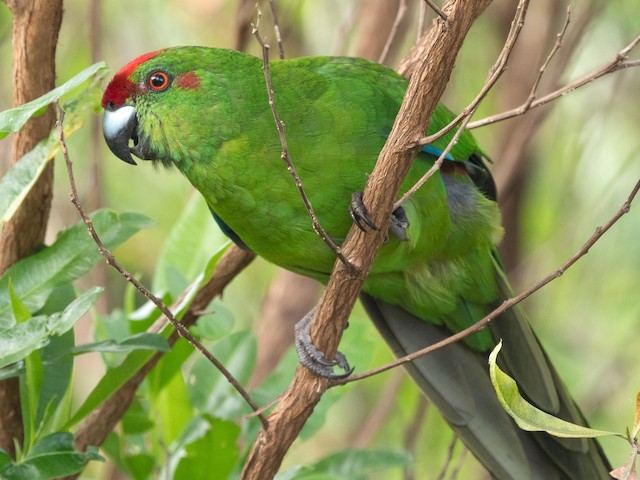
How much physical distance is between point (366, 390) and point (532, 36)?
1.81 meters

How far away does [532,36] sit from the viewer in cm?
363

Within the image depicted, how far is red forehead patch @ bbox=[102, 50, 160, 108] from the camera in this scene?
80.8 inches

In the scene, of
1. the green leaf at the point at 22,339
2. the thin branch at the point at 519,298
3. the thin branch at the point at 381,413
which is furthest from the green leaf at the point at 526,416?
the thin branch at the point at 381,413

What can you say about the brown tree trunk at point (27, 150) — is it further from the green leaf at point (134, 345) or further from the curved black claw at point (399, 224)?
the curved black claw at point (399, 224)

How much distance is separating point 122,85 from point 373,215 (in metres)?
0.74

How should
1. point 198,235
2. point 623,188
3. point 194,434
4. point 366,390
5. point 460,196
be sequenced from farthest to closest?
1. point 366,390
2. point 623,188
3. point 198,235
4. point 460,196
5. point 194,434

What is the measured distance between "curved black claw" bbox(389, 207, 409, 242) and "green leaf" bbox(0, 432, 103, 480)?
82 centimetres

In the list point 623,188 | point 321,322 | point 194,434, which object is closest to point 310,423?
point 194,434

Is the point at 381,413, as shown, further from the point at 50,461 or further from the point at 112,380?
the point at 50,461

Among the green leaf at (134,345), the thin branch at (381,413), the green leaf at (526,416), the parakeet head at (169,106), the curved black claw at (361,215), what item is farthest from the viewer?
the thin branch at (381,413)

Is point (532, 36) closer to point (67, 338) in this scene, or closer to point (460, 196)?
point (460, 196)

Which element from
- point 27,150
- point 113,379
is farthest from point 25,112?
point 113,379

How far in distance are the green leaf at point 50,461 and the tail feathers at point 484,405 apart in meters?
1.00

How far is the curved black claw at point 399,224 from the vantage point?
2049 mm
